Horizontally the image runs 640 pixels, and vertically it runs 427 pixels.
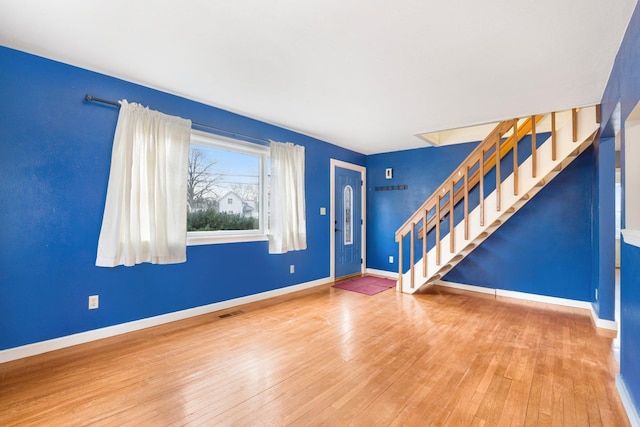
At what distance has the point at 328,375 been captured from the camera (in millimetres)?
2221

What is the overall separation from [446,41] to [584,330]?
3.26m

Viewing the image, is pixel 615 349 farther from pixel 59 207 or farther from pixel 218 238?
pixel 59 207

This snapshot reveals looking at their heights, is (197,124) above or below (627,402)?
above

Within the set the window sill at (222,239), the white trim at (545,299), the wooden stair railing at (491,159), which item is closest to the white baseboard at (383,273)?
the wooden stair railing at (491,159)

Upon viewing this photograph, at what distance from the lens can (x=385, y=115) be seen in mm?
3762

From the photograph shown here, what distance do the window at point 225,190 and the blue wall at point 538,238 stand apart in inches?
114

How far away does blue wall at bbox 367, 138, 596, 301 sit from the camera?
3.90 meters

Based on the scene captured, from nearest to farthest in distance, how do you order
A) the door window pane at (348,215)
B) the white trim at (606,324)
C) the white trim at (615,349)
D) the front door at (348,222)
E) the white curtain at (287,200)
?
the white trim at (615,349), the white trim at (606,324), the white curtain at (287,200), the front door at (348,222), the door window pane at (348,215)

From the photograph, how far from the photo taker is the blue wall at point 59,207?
92.0 inches

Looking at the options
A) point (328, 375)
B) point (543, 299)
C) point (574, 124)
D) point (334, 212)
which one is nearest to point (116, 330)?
point (328, 375)

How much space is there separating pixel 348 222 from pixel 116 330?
3891 millimetres

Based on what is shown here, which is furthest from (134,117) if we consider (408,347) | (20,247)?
(408,347)

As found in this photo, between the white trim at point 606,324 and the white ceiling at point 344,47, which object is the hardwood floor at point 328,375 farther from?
the white ceiling at point 344,47

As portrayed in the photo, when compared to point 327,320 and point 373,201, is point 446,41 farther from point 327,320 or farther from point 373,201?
point 373,201
